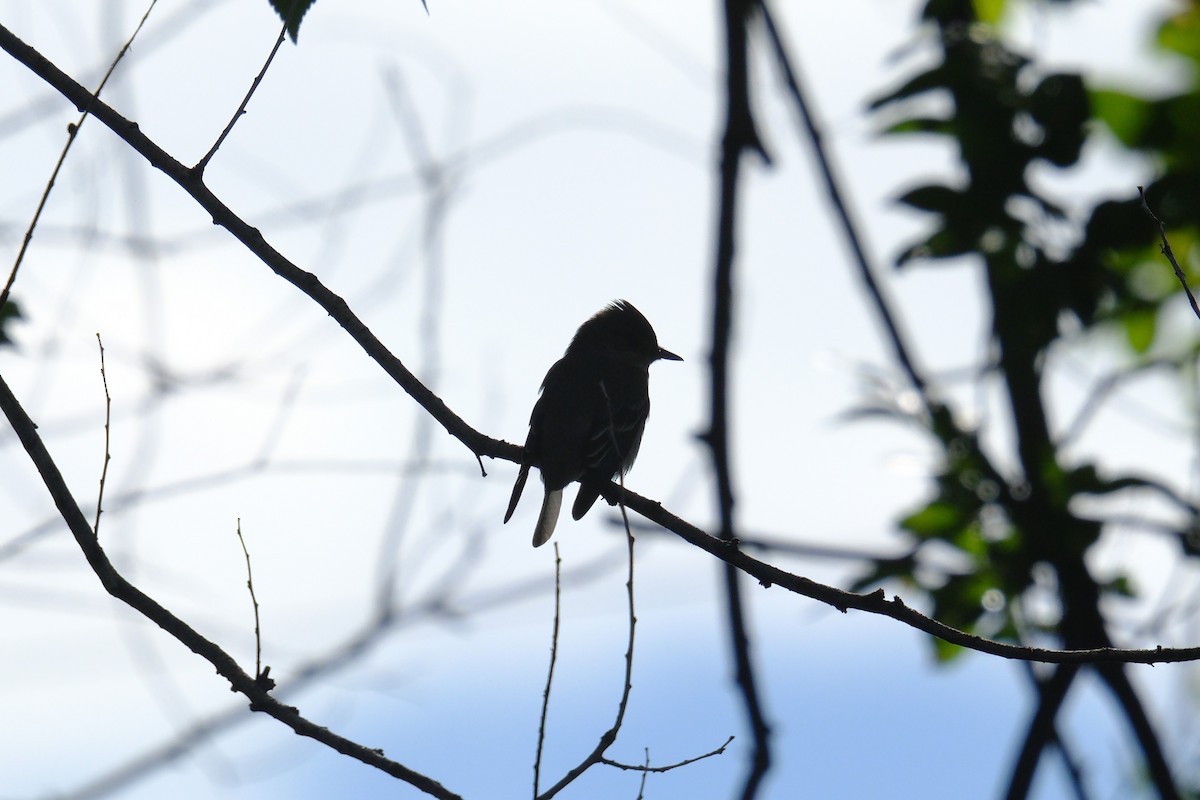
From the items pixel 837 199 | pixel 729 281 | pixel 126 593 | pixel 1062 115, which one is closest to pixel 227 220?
pixel 126 593

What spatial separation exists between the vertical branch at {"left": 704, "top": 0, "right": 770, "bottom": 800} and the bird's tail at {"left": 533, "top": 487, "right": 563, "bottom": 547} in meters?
1.48

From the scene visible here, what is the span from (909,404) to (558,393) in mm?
1940

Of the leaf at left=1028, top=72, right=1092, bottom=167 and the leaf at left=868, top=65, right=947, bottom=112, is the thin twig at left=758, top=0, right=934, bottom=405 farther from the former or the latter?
the leaf at left=1028, top=72, right=1092, bottom=167

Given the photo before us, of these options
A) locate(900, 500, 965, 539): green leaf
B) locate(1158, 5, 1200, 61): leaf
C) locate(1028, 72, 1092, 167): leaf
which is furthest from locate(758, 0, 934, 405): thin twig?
locate(1158, 5, 1200, 61): leaf

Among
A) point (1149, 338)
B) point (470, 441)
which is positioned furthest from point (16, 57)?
point (1149, 338)

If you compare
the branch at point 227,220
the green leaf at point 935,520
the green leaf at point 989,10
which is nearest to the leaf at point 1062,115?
the green leaf at point 989,10

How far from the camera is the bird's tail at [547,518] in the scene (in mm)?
6703

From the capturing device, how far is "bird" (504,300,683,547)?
6.06 metres

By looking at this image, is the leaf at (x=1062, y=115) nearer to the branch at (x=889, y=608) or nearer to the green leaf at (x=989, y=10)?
the green leaf at (x=989, y=10)

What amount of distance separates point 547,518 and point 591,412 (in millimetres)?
671

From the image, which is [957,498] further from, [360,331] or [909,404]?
[360,331]

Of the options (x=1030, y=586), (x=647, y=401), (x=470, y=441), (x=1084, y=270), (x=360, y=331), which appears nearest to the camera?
(x=360, y=331)

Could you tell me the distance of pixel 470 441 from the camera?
3928 millimetres

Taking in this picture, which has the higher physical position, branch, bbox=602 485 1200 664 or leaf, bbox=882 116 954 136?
leaf, bbox=882 116 954 136
